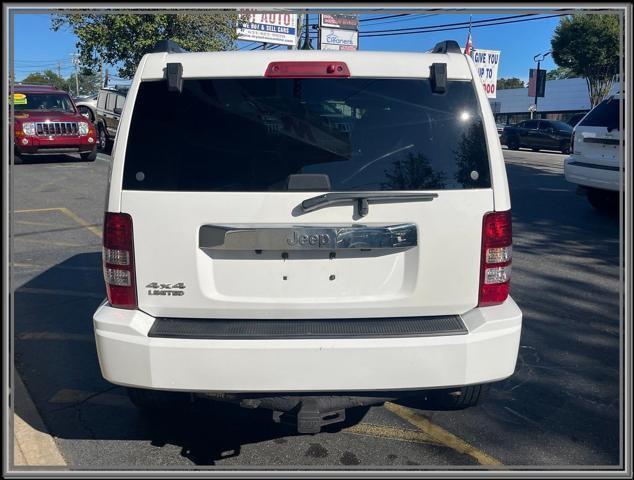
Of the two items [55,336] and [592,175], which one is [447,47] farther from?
[592,175]

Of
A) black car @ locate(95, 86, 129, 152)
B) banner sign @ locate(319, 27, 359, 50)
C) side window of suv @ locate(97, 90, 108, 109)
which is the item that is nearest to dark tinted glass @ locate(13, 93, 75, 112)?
black car @ locate(95, 86, 129, 152)

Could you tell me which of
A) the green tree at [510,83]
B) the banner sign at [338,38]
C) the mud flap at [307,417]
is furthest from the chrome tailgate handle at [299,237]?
the green tree at [510,83]

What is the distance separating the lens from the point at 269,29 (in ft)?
104

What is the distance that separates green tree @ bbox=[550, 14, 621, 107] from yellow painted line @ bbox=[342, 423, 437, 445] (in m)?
40.3

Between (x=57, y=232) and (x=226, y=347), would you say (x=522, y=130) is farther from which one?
(x=226, y=347)

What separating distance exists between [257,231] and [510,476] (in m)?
1.91

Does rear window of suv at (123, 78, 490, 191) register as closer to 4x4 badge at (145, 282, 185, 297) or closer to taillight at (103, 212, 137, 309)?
taillight at (103, 212, 137, 309)

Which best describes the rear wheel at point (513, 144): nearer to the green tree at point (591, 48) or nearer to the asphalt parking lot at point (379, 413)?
the green tree at point (591, 48)

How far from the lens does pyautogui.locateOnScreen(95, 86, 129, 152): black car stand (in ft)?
64.1

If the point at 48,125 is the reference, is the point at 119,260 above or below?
below

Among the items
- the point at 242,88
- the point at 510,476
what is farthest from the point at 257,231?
the point at 510,476

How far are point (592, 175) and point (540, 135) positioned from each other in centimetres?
2079

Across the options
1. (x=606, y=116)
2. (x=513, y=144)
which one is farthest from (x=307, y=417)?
(x=513, y=144)

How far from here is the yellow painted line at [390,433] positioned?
11.9 ft
